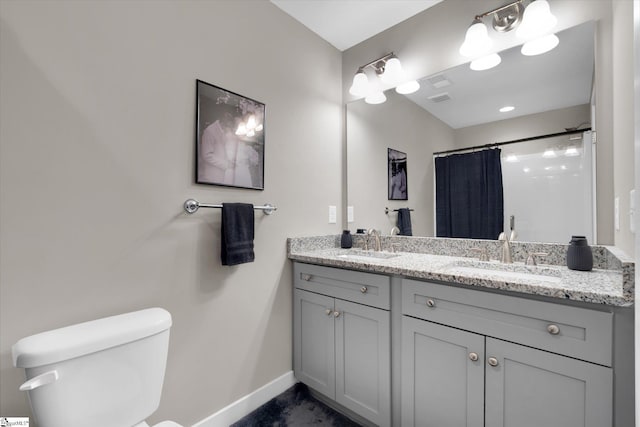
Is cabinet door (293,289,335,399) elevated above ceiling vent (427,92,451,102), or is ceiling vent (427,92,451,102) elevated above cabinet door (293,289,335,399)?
ceiling vent (427,92,451,102)

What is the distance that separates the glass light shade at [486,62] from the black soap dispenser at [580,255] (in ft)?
3.35

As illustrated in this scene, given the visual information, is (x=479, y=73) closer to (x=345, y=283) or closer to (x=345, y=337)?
(x=345, y=283)

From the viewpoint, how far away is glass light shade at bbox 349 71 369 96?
2131 mm

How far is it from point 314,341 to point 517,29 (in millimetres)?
2068

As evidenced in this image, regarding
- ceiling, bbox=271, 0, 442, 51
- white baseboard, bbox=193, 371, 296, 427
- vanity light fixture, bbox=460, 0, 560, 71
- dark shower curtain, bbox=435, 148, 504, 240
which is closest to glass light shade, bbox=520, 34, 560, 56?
vanity light fixture, bbox=460, 0, 560, 71

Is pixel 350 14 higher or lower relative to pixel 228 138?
higher

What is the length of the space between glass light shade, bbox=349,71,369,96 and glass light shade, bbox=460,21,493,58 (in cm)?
67

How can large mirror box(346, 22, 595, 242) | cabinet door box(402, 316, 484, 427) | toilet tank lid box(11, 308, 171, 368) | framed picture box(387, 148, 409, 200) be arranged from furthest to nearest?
framed picture box(387, 148, 409, 200)
large mirror box(346, 22, 595, 242)
cabinet door box(402, 316, 484, 427)
toilet tank lid box(11, 308, 171, 368)

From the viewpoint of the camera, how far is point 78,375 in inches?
35.7

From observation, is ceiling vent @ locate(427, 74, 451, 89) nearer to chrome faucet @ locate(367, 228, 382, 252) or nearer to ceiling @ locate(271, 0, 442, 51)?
ceiling @ locate(271, 0, 442, 51)

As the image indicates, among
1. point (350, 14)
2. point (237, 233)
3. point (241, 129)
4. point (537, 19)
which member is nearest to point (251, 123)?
point (241, 129)

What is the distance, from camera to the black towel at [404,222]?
2002 millimetres

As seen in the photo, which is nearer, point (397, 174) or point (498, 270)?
point (498, 270)

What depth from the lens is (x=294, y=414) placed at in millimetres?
1654
